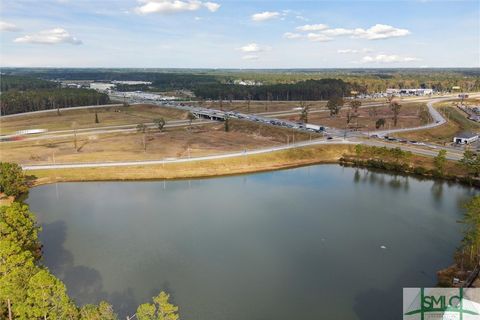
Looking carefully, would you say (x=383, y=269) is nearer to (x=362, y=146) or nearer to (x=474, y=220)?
(x=474, y=220)

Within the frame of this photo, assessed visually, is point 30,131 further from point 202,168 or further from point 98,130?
point 202,168

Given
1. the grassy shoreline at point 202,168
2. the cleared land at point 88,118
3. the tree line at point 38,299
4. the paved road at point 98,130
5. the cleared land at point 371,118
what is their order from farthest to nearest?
1. the cleared land at point 88,118
2. the cleared land at point 371,118
3. the paved road at point 98,130
4. the grassy shoreline at point 202,168
5. the tree line at point 38,299

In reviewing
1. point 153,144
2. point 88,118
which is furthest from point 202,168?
point 88,118

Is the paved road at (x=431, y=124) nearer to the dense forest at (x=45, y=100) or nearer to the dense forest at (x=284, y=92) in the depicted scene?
the dense forest at (x=284, y=92)

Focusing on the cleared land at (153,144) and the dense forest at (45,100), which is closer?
the cleared land at (153,144)

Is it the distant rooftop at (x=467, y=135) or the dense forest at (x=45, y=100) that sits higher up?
the dense forest at (x=45, y=100)

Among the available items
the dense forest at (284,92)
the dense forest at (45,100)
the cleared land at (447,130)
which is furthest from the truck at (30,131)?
the cleared land at (447,130)

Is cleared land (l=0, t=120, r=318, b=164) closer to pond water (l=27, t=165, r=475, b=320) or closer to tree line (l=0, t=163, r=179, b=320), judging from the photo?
pond water (l=27, t=165, r=475, b=320)
